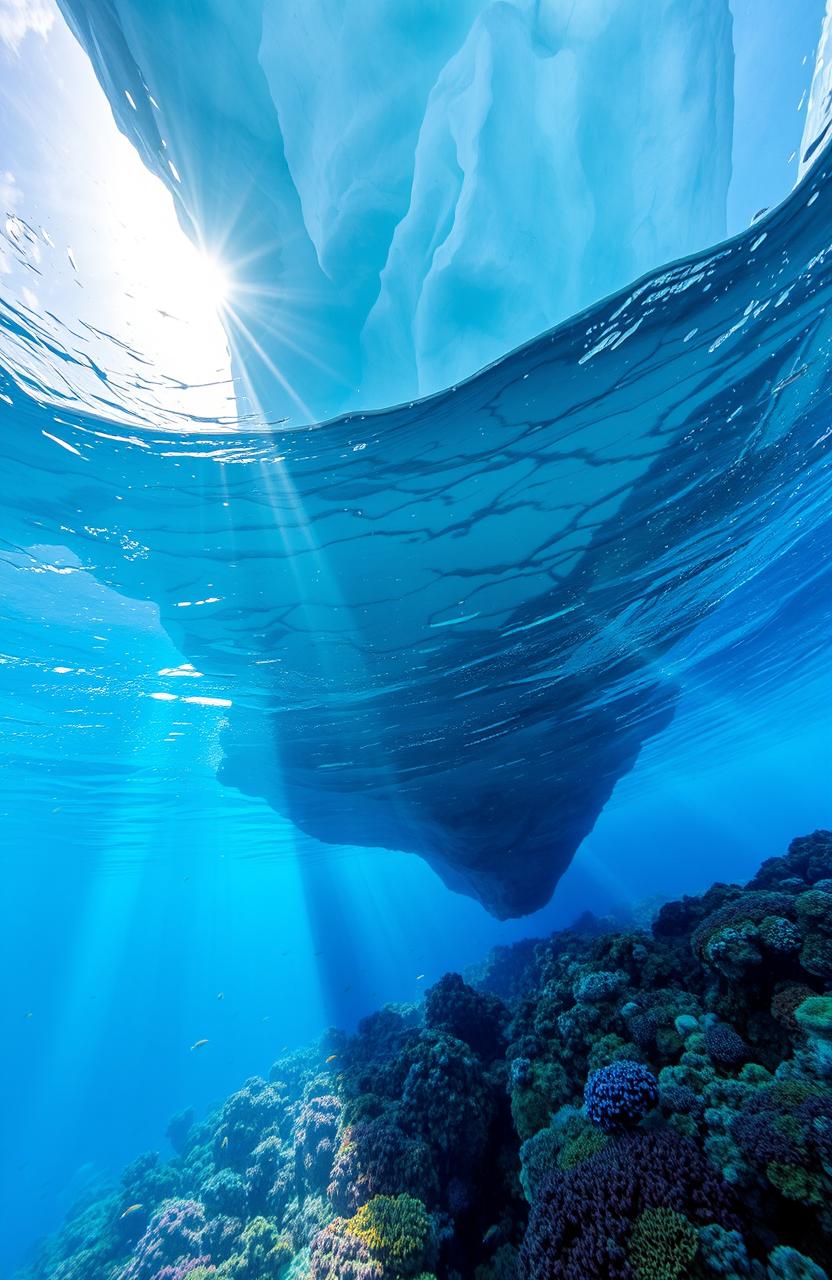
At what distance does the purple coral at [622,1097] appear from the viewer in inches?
209

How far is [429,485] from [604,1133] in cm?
900

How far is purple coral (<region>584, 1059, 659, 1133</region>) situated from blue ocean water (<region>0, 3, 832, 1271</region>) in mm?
8469

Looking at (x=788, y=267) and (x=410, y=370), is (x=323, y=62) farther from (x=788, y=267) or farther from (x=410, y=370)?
(x=788, y=267)

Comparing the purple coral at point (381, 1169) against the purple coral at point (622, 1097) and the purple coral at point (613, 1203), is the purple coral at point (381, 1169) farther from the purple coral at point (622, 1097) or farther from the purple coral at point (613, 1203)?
the purple coral at point (613, 1203)

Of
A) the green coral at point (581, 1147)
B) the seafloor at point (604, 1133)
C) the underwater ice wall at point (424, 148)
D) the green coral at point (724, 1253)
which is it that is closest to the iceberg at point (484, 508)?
the underwater ice wall at point (424, 148)

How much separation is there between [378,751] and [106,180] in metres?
17.3

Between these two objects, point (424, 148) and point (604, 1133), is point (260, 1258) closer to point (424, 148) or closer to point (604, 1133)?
point (604, 1133)

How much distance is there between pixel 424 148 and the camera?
5062mm

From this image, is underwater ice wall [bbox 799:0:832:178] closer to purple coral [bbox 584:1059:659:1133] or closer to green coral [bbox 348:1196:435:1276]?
purple coral [bbox 584:1059:659:1133]

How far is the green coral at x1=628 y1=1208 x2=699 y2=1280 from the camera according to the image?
3.63 m

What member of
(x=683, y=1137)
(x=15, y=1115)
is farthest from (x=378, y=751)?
(x=15, y=1115)

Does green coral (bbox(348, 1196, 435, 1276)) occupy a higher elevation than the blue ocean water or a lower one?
lower

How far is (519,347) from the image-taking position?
635 centimetres

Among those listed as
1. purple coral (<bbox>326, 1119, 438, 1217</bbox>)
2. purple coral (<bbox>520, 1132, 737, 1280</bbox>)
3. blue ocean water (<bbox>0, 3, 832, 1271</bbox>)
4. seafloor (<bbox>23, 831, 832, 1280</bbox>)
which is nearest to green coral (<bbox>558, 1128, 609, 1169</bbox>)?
seafloor (<bbox>23, 831, 832, 1280</bbox>)
